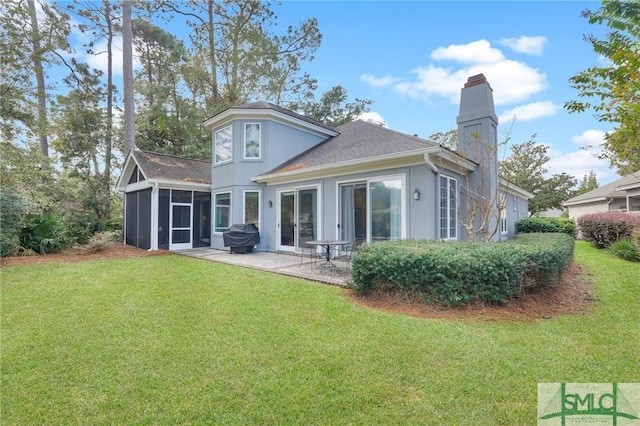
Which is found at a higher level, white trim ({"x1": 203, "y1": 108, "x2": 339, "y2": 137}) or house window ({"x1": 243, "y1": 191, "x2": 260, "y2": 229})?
white trim ({"x1": 203, "y1": 108, "x2": 339, "y2": 137})

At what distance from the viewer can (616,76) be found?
4.11 metres

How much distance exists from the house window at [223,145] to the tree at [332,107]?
10366 mm

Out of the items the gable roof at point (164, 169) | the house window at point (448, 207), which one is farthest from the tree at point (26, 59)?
the house window at point (448, 207)

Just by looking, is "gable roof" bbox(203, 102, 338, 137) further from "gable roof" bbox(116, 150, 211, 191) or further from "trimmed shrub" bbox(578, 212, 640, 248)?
"trimmed shrub" bbox(578, 212, 640, 248)

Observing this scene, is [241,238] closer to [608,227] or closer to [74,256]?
[74,256]

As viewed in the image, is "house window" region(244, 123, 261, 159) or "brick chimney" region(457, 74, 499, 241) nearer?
"brick chimney" region(457, 74, 499, 241)

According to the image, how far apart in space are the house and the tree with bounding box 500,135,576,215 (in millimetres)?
15984

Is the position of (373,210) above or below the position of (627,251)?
above

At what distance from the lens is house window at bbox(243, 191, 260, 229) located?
476 inches

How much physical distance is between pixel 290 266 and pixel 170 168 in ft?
28.8

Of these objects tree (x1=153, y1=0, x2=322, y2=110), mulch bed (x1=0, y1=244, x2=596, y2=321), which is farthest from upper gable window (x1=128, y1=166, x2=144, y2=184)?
mulch bed (x1=0, y1=244, x2=596, y2=321)

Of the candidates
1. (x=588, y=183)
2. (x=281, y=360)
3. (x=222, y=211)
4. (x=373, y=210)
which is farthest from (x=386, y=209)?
(x=588, y=183)

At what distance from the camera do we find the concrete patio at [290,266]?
6848mm

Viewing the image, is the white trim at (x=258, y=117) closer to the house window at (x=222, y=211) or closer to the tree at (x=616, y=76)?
the house window at (x=222, y=211)
